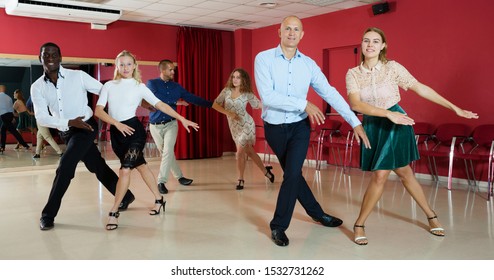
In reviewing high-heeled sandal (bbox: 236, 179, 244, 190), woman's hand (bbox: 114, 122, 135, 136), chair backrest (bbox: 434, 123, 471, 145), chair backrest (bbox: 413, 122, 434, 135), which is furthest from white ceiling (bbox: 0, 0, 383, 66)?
woman's hand (bbox: 114, 122, 135, 136)

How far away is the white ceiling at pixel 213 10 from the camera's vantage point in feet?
23.1

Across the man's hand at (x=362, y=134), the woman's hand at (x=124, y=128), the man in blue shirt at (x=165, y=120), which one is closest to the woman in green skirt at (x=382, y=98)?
the man's hand at (x=362, y=134)

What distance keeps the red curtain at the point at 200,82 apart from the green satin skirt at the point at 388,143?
5950mm

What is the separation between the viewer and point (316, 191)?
536cm

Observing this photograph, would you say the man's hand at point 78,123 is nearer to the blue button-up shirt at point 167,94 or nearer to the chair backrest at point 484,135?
the blue button-up shirt at point 167,94

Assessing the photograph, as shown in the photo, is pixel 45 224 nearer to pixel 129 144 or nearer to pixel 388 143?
pixel 129 144

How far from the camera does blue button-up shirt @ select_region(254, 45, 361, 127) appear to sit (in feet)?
10.2

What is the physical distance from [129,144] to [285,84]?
55.0 inches

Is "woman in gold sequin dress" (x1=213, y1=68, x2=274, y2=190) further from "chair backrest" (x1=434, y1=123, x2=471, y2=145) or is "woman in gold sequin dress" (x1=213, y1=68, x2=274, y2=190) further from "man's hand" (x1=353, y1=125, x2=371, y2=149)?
"chair backrest" (x1=434, y1=123, x2=471, y2=145)

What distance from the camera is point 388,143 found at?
3191 millimetres

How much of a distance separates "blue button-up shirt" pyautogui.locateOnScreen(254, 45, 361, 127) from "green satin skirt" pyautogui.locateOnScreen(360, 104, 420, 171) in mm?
197

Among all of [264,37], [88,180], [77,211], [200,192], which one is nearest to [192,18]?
[264,37]

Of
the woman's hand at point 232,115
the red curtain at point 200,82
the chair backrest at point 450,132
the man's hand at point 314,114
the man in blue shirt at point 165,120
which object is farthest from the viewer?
the red curtain at point 200,82

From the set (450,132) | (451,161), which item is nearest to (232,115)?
(451,161)
